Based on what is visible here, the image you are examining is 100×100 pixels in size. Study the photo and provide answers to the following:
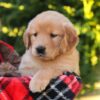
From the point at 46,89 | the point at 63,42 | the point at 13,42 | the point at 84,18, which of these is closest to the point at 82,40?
the point at 84,18

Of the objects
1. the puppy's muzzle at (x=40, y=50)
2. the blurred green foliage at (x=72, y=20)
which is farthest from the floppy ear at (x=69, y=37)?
the blurred green foliage at (x=72, y=20)

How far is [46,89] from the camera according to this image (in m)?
2.14

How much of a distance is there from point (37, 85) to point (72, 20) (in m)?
2.69

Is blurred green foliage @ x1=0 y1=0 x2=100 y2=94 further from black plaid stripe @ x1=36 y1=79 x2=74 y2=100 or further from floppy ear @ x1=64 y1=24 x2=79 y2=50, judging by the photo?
black plaid stripe @ x1=36 y1=79 x2=74 y2=100

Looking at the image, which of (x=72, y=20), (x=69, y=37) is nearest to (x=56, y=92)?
(x=69, y=37)

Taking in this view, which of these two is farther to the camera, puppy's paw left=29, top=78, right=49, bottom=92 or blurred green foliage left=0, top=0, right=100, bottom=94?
blurred green foliage left=0, top=0, right=100, bottom=94

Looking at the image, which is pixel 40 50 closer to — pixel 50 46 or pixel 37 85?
pixel 50 46

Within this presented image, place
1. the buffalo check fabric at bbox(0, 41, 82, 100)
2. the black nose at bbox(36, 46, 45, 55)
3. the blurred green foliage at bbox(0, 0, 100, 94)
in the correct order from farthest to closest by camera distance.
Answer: the blurred green foliage at bbox(0, 0, 100, 94) < the black nose at bbox(36, 46, 45, 55) < the buffalo check fabric at bbox(0, 41, 82, 100)

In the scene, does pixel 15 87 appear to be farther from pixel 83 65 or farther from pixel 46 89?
pixel 83 65

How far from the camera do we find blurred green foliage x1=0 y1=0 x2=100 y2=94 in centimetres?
479

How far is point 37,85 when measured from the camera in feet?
6.96

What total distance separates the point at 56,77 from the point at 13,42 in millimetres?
3016

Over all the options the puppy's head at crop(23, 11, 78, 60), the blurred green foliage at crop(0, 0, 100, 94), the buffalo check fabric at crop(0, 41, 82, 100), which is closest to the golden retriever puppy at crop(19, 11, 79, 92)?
the puppy's head at crop(23, 11, 78, 60)

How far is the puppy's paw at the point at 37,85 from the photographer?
2.10 metres
